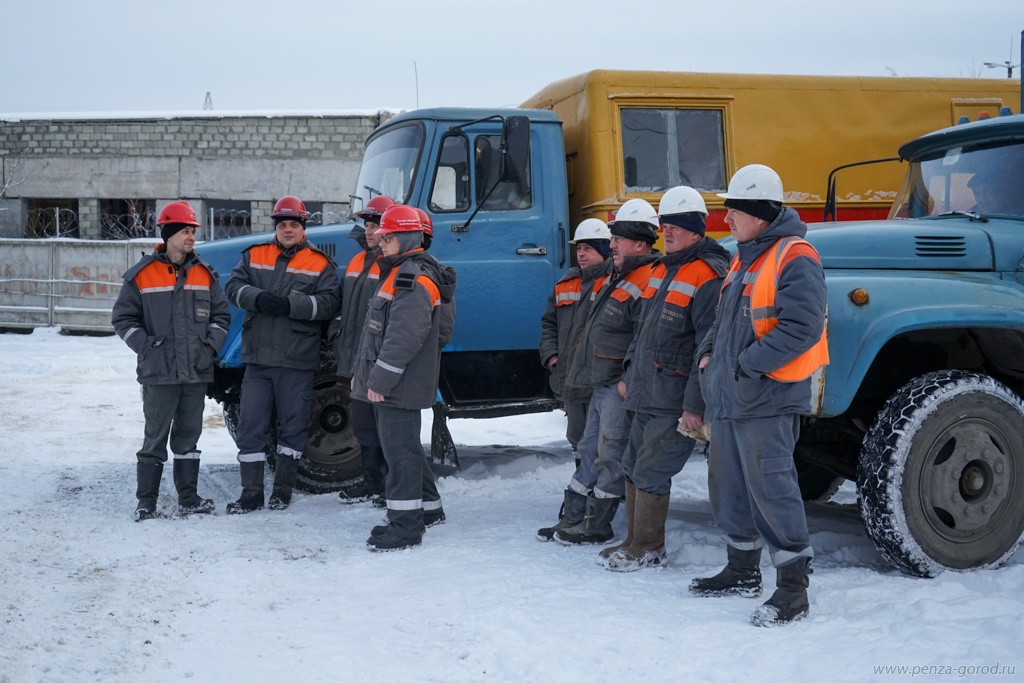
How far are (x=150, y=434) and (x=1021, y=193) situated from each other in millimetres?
5107

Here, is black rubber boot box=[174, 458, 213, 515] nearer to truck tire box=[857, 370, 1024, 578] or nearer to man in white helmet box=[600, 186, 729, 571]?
man in white helmet box=[600, 186, 729, 571]

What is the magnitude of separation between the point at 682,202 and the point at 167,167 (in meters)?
17.5

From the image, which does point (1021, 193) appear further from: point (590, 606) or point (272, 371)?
point (272, 371)

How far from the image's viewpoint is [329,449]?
22.0ft

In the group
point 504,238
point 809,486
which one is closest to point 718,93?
point 504,238

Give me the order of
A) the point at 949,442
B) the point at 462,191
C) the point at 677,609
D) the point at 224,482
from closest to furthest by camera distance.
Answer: the point at 677,609 → the point at 949,442 → the point at 462,191 → the point at 224,482

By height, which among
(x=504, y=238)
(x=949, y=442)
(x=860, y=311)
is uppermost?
(x=504, y=238)

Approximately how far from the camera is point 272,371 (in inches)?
243

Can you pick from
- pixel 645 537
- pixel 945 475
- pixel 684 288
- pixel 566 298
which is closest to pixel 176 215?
pixel 566 298

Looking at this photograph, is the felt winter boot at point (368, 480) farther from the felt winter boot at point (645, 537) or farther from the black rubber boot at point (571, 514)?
the felt winter boot at point (645, 537)

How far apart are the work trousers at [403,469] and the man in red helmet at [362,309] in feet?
2.41

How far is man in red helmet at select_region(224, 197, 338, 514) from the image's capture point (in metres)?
6.06

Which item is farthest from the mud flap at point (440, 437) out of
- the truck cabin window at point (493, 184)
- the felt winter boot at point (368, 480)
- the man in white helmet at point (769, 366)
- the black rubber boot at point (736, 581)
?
the man in white helmet at point (769, 366)

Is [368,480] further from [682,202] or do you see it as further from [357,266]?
[682,202]
